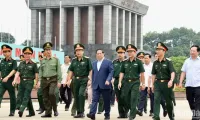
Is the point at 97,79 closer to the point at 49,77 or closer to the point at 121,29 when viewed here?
the point at 49,77

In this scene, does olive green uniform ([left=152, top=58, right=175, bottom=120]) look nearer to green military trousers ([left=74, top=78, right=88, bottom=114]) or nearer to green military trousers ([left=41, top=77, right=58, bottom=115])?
green military trousers ([left=74, top=78, right=88, bottom=114])

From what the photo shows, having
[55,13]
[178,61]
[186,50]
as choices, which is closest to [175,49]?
[186,50]

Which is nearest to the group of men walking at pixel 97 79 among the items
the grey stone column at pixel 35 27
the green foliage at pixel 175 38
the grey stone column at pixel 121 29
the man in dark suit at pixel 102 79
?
the man in dark suit at pixel 102 79

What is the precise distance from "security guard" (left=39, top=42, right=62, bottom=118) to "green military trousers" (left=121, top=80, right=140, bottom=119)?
1.85 metres

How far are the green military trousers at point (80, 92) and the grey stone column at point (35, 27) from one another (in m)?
56.0

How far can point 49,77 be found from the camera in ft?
43.8

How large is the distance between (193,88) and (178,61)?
7681cm

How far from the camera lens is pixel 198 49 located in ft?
39.3

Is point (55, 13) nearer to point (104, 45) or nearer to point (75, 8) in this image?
point (75, 8)

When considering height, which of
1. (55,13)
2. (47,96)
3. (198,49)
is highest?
(55,13)

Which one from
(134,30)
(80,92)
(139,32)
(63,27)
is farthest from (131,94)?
(139,32)

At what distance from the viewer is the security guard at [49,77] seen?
13312 millimetres

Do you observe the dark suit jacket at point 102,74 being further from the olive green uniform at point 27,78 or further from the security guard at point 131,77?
the olive green uniform at point 27,78

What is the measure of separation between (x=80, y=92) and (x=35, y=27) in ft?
189
